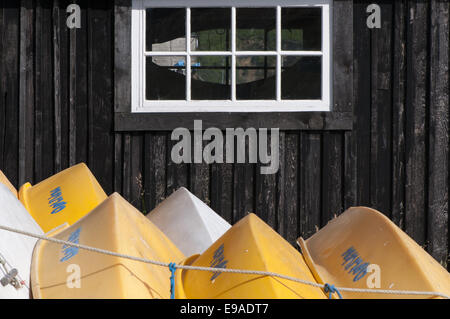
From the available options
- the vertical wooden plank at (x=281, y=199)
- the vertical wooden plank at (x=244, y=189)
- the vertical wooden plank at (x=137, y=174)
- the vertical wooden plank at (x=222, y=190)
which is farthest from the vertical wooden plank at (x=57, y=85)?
the vertical wooden plank at (x=281, y=199)

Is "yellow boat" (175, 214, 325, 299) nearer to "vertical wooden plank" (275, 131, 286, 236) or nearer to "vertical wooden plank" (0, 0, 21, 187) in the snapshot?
"vertical wooden plank" (275, 131, 286, 236)

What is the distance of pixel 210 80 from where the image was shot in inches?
194

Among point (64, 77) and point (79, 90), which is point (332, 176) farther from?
point (64, 77)

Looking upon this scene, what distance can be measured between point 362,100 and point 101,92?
76.0 inches

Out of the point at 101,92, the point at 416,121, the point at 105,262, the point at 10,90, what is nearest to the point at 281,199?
the point at 416,121

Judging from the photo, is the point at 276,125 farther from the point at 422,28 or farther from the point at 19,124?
the point at 19,124

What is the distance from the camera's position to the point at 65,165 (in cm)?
482

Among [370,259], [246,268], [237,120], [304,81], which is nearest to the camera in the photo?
[246,268]

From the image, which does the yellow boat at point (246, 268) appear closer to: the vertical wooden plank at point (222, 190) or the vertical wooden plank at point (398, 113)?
the vertical wooden plank at point (222, 190)

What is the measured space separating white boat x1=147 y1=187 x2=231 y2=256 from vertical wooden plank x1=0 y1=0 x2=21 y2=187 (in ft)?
4.71

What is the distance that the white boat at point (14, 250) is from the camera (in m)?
2.65

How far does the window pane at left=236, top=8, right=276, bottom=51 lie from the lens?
16.0ft
